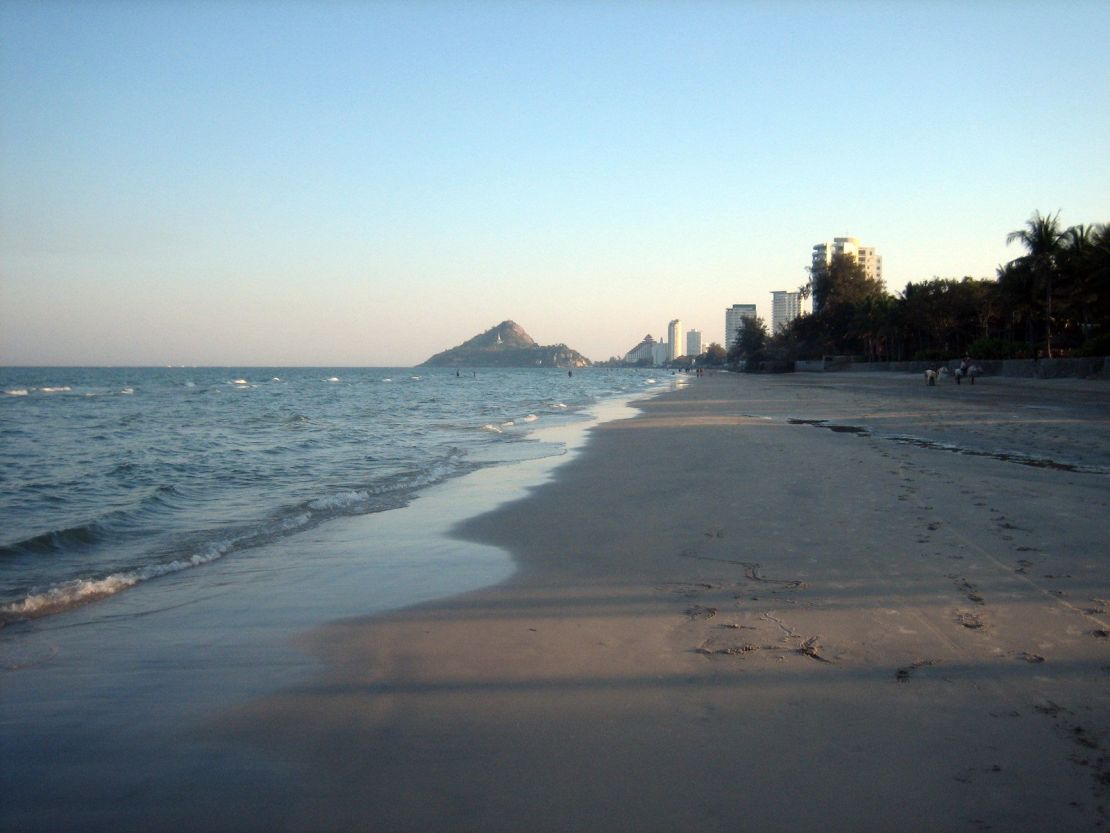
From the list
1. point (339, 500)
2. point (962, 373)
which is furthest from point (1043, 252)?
point (339, 500)

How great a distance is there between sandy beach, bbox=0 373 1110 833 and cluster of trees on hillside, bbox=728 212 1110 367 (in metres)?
Answer: 43.8

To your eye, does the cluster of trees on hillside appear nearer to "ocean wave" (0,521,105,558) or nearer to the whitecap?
the whitecap

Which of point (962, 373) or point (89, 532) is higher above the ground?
point (962, 373)

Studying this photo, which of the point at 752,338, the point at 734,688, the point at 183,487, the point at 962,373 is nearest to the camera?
the point at 734,688

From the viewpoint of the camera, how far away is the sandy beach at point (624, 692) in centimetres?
294

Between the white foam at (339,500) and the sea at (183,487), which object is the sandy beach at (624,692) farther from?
the white foam at (339,500)

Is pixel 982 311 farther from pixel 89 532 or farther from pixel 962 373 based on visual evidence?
pixel 89 532

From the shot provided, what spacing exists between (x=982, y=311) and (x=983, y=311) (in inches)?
5.0

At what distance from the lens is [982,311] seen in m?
65.9

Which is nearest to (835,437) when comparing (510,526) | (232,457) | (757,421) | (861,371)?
(757,421)

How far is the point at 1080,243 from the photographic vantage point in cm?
4944

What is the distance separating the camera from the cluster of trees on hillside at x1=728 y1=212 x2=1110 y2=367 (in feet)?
156

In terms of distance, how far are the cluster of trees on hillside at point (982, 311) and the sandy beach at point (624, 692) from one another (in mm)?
43828

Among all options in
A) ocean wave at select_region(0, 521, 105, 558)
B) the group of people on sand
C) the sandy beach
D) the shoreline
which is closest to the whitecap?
the shoreline
